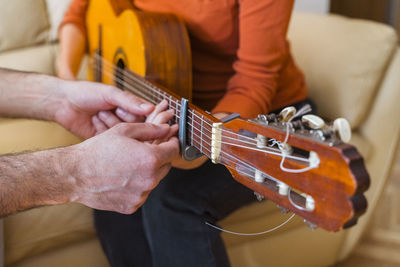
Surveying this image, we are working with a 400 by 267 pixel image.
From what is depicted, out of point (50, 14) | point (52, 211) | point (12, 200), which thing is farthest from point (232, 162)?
point (50, 14)

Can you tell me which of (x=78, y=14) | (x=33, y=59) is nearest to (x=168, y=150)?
(x=78, y=14)

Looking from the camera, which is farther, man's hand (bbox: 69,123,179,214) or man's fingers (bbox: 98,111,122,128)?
man's fingers (bbox: 98,111,122,128)

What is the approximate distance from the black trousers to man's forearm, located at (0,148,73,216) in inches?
10.7

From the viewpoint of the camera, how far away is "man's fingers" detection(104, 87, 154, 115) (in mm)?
711

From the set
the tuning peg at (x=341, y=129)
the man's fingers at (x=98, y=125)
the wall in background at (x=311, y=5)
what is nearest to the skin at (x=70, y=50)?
the man's fingers at (x=98, y=125)

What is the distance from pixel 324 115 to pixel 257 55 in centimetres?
44

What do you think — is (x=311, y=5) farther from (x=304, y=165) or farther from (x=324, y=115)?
(x=304, y=165)

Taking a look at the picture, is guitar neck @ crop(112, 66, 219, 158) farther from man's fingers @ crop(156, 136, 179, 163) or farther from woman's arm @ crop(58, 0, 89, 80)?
woman's arm @ crop(58, 0, 89, 80)

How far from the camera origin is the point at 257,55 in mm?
857

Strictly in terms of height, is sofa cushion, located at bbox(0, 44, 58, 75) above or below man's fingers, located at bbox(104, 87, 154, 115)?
below

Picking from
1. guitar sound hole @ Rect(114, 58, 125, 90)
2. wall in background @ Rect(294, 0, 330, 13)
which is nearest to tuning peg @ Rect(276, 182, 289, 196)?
guitar sound hole @ Rect(114, 58, 125, 90)

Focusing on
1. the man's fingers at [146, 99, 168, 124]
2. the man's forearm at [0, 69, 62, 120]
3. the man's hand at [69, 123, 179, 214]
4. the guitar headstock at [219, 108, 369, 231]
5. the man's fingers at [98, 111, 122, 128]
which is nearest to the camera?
the guitar headstock at [219, 108, 369, 231]

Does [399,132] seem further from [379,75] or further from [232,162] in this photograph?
[232,162]

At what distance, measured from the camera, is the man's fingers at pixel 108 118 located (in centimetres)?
81
